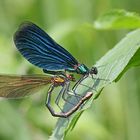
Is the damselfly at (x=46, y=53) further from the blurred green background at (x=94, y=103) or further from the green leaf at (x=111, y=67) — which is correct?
the blurred green background at (x=94, y=103)

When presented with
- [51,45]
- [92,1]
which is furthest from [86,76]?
[92,1]

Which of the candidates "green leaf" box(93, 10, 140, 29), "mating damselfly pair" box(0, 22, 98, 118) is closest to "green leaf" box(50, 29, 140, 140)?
"green leaf" box(93, 10, 140, 29)

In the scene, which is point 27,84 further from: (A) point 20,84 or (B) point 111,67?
(B) point 111,67

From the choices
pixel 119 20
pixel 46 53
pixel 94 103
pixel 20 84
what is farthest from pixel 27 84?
pixel 94 103

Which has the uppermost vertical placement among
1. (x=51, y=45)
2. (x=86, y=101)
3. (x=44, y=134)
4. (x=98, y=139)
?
(x=51, y=45)

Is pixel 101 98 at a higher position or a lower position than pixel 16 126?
lower

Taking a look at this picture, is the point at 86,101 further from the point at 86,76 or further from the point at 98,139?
the point at 98,139

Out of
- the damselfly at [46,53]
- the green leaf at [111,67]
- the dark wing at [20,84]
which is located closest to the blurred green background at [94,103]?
the dark wing at [20,84]
